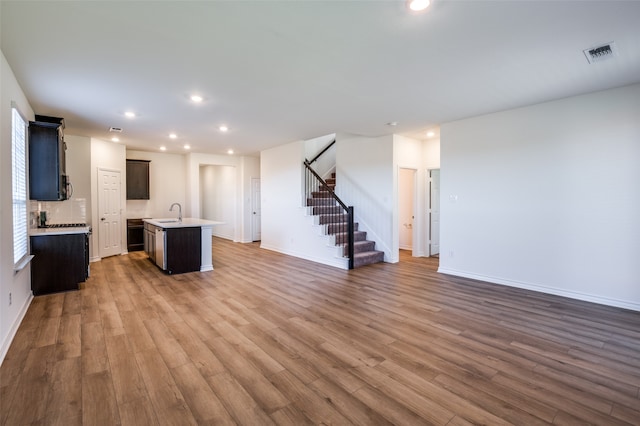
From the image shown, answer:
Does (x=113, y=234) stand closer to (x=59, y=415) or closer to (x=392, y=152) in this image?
(x=59, y=415)

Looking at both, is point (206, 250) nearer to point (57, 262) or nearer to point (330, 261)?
point (57, 262)

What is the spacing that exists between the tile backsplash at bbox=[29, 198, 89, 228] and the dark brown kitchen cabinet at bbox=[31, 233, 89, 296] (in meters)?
1.71

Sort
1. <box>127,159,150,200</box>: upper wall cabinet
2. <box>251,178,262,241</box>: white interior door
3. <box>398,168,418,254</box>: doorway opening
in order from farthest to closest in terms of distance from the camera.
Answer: <box>251,178,262,241</box>: white interior door < <box>127,159,150,200</box>: upper wall cabinet < <box>398,168,418,254</box>: doorway opening

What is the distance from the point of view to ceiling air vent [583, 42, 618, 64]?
2778 mm

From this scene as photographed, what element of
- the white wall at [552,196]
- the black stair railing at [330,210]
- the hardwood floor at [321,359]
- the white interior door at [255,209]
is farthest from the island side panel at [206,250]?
the white wall at [552,196]

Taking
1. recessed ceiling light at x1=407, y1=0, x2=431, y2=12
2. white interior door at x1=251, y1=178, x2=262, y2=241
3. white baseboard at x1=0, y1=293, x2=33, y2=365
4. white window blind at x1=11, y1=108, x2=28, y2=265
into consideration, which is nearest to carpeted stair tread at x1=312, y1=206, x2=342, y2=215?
white interior door at x1=251, y1=178, x2=262, y2=241

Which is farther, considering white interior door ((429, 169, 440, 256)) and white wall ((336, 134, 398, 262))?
white interior door ((429, 169, 440, 256))

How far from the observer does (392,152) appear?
20.7 ft

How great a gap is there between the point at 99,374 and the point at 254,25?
3.03 metres

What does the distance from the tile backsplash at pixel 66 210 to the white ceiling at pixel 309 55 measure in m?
2.02

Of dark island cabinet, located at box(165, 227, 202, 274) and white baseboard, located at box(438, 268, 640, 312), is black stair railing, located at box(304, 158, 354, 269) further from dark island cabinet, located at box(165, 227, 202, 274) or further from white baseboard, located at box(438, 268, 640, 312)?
dark island cabinet, located at box(165, 227, 202, 274)

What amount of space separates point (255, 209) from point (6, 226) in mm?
7084

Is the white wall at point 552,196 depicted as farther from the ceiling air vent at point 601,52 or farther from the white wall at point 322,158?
the white wall at point 322,158

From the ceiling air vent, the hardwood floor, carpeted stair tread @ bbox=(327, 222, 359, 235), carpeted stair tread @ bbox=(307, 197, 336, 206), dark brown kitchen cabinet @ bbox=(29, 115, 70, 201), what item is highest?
the ceiling air vent
